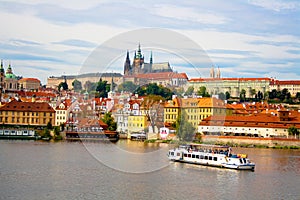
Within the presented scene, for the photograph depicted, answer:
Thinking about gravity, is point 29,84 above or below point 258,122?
above

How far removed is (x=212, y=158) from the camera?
1434 centimetres

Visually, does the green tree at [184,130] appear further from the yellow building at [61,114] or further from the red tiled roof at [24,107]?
the red tiled roof at [24,107]

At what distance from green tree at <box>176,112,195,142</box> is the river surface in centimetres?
237

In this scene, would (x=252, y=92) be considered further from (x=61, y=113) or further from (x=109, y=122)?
(x=109, y=122)

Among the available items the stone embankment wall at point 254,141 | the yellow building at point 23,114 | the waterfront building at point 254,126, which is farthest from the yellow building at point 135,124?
the yellow building at point 23,114

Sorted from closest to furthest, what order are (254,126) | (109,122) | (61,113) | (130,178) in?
(130,178)
(109,122)
(254,126)
(61,113)

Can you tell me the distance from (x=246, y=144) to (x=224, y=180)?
10275 mm

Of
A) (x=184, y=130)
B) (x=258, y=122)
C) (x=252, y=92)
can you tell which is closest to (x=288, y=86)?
(x=252, y=92)

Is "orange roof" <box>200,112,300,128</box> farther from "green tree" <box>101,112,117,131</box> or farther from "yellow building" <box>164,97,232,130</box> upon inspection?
"green tree" <box>101,112,117,131</box>

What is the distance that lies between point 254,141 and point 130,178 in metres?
11.4

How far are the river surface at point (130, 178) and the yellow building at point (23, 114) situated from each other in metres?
9.78

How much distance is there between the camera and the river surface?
973cm

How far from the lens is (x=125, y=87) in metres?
15.6

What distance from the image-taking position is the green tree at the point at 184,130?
18.1m
